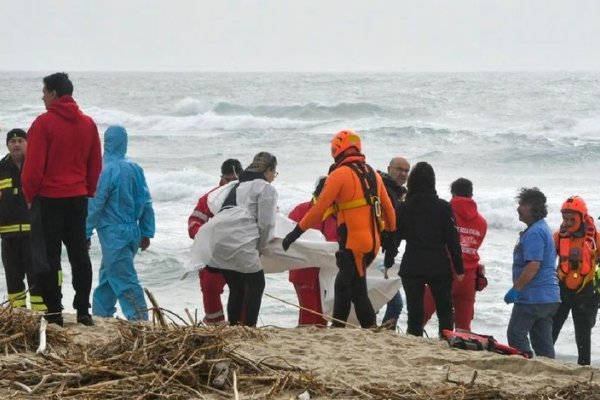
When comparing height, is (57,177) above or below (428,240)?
above

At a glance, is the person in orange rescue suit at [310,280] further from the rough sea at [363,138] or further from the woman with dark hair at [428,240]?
the rough sea at [363,138]

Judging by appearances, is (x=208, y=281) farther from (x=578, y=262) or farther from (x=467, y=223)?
(x=578, y=262)

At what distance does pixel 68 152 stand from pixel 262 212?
5.28ft

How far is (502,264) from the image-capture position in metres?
15.4

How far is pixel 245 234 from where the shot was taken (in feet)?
26.5

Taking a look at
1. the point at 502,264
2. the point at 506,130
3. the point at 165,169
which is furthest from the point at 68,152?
the point at 506,130

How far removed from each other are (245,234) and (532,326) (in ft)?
7.82

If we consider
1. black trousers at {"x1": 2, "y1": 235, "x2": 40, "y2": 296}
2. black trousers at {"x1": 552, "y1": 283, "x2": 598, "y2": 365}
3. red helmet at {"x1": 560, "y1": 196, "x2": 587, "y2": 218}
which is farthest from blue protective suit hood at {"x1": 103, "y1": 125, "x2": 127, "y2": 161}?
black trousers at {"x1": 552, "y1": 283, "x2": 598, "y2": 365}

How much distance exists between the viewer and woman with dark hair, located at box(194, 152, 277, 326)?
8.08 meters

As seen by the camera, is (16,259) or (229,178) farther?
(229,178)

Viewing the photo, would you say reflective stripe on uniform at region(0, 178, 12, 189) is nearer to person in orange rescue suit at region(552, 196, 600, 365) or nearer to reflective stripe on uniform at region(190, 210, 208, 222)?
reflective stripe on uniform at region(190, 210, 208, 222)

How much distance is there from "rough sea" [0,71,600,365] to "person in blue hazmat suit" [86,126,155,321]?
9.94 feet

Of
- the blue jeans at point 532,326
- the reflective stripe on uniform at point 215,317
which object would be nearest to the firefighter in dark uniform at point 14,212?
the reflective stripe on uniform at point 215,317

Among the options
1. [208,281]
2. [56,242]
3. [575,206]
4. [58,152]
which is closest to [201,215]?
[208,281]
